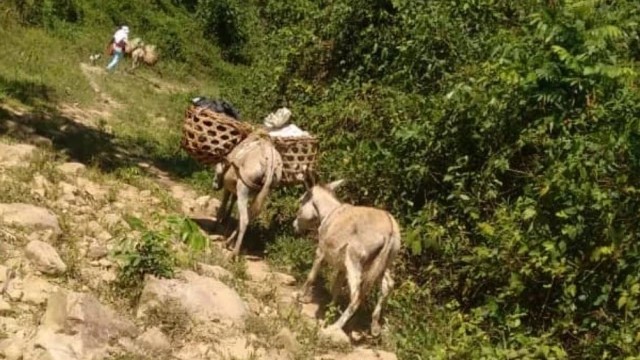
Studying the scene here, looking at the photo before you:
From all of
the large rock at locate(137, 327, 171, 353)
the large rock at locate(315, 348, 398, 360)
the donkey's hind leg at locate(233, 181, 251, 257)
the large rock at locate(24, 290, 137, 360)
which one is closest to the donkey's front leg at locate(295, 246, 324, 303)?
the large rock at locate(315, 348, 398, 360)

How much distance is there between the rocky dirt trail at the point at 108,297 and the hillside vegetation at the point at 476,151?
882mm

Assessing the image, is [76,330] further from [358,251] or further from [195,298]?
[358,251]

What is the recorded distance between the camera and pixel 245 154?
7719mm

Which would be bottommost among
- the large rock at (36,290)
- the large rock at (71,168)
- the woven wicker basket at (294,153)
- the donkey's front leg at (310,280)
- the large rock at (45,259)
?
the donkey's front leg at (310,280)

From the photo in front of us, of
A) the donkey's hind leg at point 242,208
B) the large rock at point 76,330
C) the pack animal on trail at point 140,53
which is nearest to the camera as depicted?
the large rock at point 76,330

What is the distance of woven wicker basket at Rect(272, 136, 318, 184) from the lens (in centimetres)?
780

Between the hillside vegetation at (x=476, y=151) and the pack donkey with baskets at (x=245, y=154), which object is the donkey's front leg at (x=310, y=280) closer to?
the hillside vegetation at (x=476, y=151)

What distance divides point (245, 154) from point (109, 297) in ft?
8.41

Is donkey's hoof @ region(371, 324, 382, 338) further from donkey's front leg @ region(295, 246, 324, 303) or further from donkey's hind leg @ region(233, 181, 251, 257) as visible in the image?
donkey's hind leg @ region(233, 181, 251, 257)

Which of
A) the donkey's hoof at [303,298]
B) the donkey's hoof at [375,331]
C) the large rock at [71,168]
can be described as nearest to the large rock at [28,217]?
the large rock at [71,168]

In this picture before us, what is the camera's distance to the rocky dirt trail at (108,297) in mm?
4918

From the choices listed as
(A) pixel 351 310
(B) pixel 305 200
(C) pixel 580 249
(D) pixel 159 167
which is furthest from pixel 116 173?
(C) pixel 580 249

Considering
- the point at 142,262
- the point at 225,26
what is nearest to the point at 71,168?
the point at 142,262

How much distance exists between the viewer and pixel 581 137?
20.5 feet
